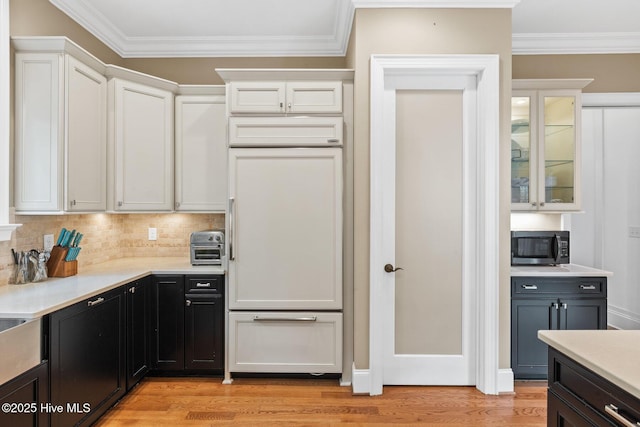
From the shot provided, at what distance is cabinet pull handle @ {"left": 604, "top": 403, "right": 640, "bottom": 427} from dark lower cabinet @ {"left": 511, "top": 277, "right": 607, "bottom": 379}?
1924mm

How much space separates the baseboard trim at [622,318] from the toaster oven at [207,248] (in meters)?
4.50

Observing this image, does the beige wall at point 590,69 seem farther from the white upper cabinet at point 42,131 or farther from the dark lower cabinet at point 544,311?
the white upper cabinet at point 42,131

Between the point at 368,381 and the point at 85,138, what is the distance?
2.68m

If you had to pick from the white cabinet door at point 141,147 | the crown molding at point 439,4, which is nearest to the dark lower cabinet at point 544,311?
the crown molding at point 439,4

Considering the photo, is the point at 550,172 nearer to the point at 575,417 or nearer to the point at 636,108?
the point at 636,108

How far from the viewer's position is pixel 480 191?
108 inches

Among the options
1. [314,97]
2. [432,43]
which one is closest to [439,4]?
[432,43]

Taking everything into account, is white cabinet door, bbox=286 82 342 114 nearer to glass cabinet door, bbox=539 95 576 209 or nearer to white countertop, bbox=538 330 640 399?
glass cabinet door, bbox=539 95 576 209

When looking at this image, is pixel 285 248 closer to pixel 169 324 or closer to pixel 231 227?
pixel 231 227

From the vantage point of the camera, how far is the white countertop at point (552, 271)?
2938 mm

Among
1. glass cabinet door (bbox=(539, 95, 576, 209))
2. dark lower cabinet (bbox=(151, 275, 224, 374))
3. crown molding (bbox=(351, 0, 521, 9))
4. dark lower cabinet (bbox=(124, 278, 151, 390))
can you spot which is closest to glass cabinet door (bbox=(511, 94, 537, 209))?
glass cabinet door (bbox=(539, 95, 576, 209))

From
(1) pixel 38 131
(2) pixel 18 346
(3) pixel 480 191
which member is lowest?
(2) pixel 18 346

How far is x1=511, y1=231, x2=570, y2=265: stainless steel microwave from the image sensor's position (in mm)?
3203

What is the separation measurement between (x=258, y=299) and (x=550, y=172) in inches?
104
